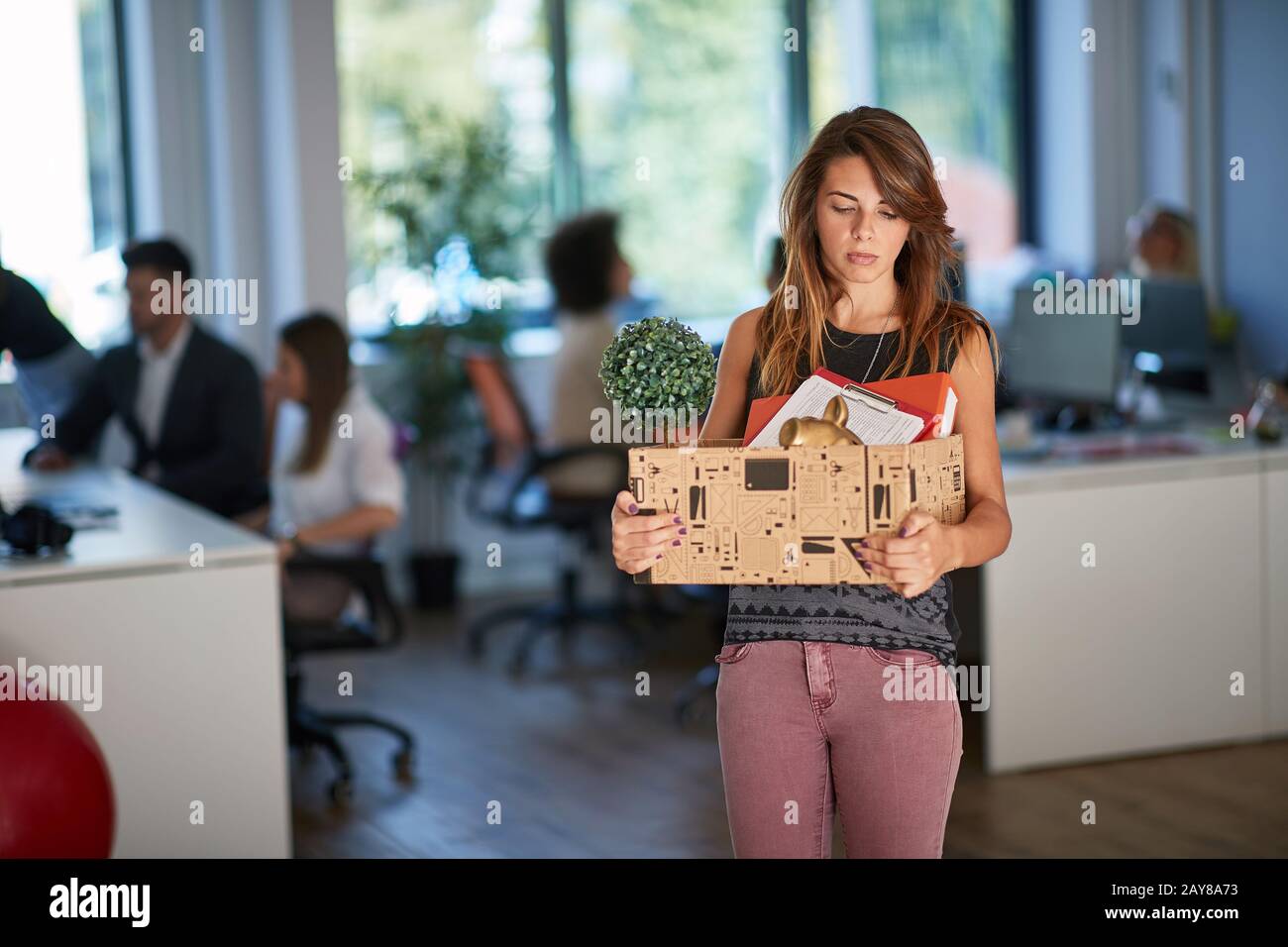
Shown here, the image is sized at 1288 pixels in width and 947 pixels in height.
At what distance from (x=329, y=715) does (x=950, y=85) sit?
15.6ft

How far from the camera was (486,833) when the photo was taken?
12.0ft

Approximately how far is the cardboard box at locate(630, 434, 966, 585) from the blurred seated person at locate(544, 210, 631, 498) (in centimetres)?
337

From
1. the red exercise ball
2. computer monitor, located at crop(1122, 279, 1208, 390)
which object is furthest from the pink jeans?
computer monitor, located at crop(1122, 279, 1208, 390)

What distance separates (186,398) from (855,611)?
121 inches

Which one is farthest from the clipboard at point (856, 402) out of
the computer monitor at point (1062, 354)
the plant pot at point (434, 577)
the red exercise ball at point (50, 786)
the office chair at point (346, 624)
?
the plant pot at point (434, 577)

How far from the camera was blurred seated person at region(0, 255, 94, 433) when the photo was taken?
3820mm

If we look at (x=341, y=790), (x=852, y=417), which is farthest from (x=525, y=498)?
(x=852, y=417)

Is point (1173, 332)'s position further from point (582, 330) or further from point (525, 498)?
point (525, 498)

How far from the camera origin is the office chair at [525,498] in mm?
5152

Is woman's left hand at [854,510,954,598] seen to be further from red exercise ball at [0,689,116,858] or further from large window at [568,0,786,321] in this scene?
large window at [568,0,786,321]

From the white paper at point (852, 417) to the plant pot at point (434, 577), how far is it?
14.7ft

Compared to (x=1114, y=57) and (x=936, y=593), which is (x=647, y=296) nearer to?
(x=1114, y=57)

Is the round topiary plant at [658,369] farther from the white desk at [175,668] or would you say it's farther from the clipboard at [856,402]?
the white desk at [175,668]
